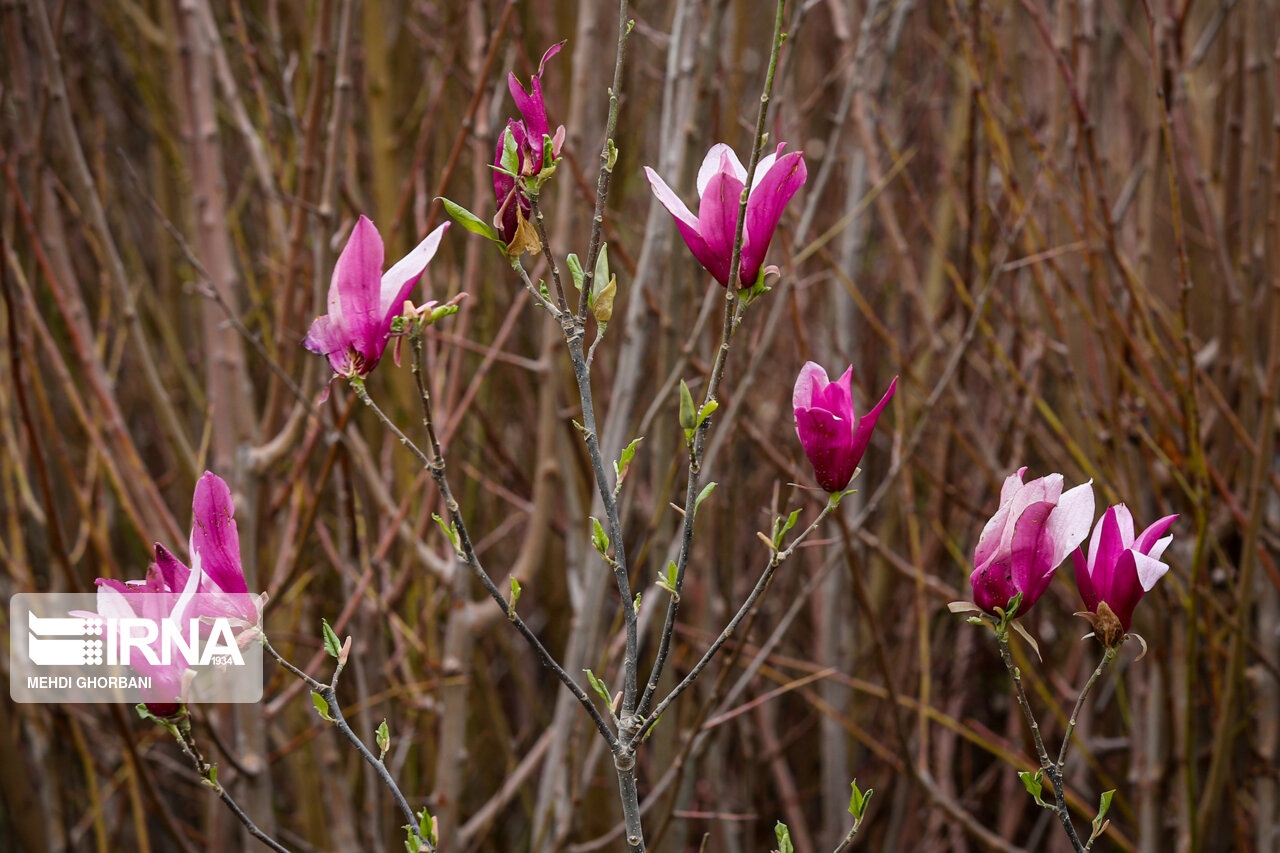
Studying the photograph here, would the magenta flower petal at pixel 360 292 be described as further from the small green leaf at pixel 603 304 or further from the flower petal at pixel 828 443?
the flower petal at pixel 828 443

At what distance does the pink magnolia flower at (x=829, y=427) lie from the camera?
571mm

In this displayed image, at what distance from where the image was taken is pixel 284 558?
1.34 metres

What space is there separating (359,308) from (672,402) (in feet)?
2.81

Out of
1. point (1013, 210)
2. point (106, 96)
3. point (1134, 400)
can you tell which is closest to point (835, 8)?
point (1013, 210)

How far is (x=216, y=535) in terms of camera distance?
22.2 inches

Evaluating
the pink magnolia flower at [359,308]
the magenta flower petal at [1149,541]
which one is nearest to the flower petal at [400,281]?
the pink magnolia flower at [359,308]

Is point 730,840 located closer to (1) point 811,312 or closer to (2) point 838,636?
(2) point 838,636

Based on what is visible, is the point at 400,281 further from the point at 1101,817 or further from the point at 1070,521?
the point at 1101,817

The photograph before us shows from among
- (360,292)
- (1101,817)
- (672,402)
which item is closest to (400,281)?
(360,292)

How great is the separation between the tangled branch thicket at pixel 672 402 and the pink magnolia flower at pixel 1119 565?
27 cm

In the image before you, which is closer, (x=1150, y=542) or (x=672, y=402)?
(x=1150, y=542)

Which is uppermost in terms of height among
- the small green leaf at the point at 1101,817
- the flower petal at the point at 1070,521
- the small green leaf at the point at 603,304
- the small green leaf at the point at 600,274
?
the small green leaf at the point at 600,274

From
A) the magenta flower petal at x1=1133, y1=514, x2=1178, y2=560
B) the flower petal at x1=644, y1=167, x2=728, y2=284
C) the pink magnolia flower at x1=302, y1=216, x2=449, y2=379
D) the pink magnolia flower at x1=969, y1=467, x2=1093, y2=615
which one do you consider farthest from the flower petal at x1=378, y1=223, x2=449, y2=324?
the magenta flower petal at x1=1133, y1=514, x2=1178, y2=560

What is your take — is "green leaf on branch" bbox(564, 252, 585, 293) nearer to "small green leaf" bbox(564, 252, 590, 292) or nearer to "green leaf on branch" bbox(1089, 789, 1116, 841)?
"small green leaf" bbox(564, 252, 590, 292)
